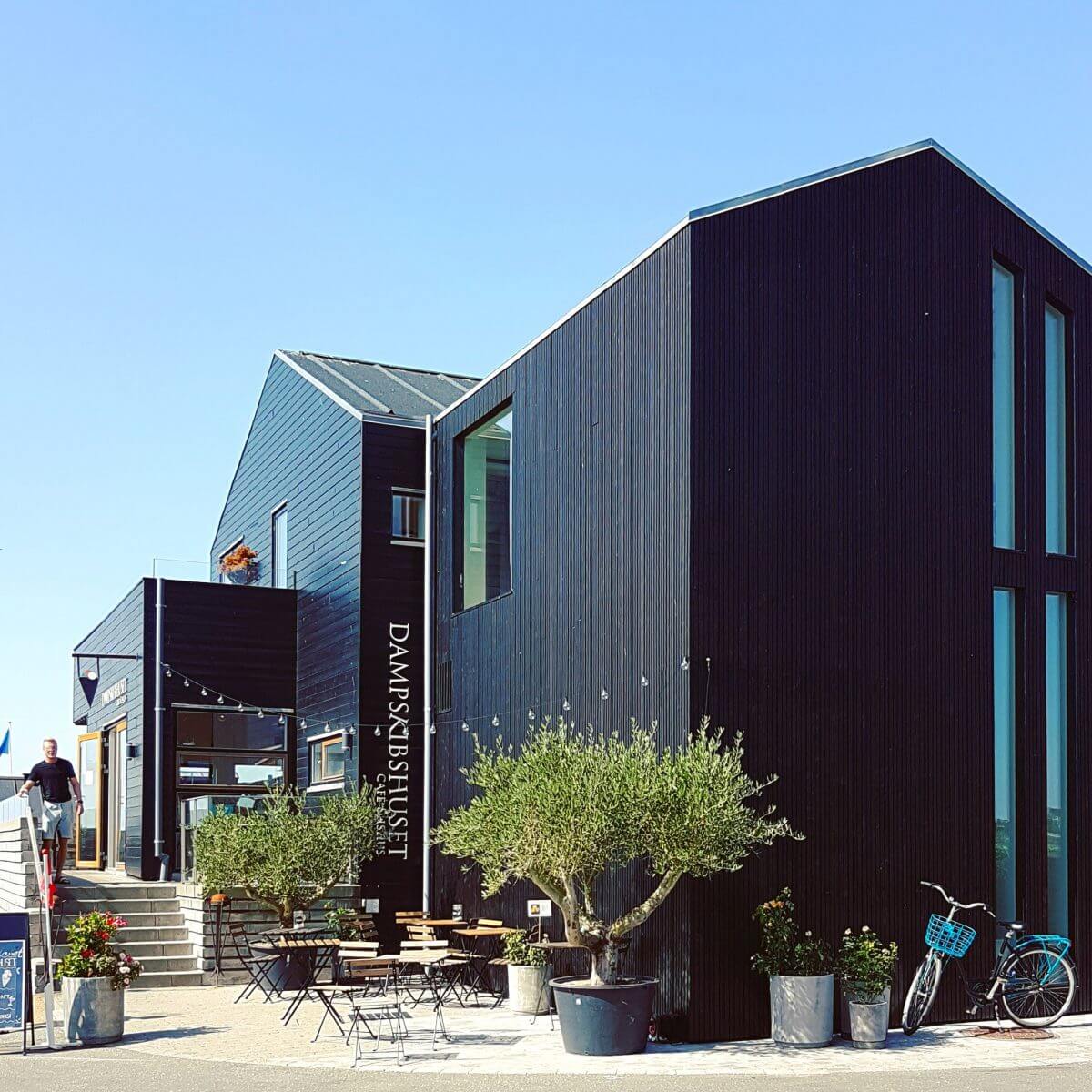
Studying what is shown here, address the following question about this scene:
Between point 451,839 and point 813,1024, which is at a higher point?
point 451,839

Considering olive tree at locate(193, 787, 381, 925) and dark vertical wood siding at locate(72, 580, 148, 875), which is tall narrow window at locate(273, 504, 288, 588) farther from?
olive tree at locate(193, 787, 381, 925)

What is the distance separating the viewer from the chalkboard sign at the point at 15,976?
40.2ft

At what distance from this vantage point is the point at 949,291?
562 inches

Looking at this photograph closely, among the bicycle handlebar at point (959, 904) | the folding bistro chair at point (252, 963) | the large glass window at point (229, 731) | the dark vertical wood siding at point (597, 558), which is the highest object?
the dark vertical wood siding at point (597, 558)

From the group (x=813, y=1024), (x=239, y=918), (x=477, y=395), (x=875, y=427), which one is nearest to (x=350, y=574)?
(x=477, y=395)

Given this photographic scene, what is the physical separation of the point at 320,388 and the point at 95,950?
31.0 ft

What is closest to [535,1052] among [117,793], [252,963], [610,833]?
[610,833]

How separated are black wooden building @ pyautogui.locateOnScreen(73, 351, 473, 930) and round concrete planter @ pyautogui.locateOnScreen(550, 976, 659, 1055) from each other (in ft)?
20.1

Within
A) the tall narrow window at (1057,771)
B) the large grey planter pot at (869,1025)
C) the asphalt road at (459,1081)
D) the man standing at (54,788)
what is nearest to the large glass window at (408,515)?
the man standing at (54,788)

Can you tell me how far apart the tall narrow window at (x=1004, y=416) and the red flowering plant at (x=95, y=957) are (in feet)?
28.0

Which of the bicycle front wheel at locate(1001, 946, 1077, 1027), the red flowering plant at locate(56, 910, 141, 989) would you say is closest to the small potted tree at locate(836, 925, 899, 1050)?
the bicycle front wheel at locate(1001, 946, 1077, 1027)

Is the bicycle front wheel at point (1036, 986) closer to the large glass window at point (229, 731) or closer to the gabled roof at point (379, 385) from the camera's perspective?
the gabled roof at point (379, 385)

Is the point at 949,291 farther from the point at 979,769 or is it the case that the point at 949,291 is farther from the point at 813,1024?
the point at 813,1024

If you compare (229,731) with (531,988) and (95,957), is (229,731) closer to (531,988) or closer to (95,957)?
(531,988)
